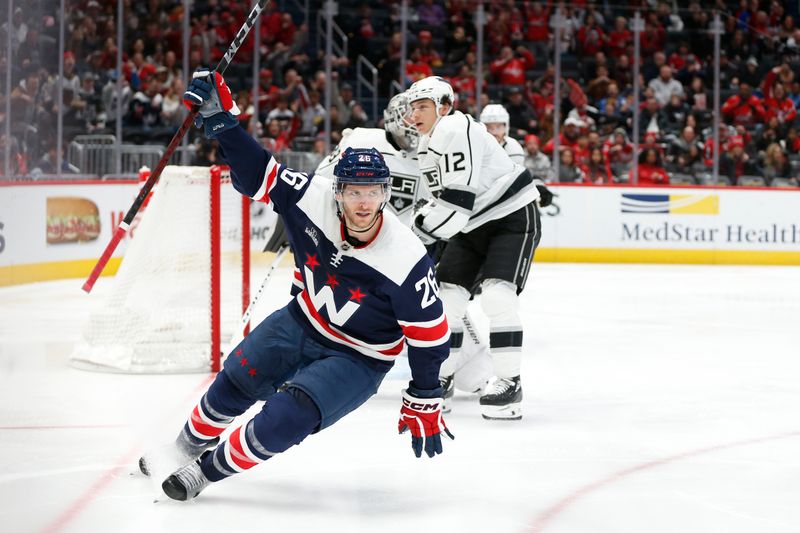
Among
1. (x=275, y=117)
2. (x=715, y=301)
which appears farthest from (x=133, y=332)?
(x=275, y=117)

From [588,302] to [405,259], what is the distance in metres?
5.25

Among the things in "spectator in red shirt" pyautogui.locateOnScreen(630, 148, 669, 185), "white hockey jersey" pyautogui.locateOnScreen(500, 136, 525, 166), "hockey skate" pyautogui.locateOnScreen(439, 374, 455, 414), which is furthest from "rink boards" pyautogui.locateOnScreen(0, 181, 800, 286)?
"hockey skate" pyautogui.locateOnScreen(439, 374, 455, 414)

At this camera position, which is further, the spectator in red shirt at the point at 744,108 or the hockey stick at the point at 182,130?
the spectator in red shirt at the point at 744,108

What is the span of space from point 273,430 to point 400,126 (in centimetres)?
200

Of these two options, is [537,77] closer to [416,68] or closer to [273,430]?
[416,68]

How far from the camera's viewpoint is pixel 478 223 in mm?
4281

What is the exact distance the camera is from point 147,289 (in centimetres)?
530

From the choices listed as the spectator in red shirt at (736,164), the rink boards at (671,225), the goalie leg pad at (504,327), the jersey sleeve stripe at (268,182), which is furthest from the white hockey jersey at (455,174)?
the spectator in red shirt at (736,164)

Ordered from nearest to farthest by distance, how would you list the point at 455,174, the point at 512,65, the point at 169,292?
the point at 455,174 < the point at 169,292 < the point at 512,65

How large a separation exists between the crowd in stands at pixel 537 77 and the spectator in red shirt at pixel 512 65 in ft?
0.04

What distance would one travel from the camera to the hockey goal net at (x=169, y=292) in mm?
5160

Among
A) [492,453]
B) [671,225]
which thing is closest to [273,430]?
[492,453]

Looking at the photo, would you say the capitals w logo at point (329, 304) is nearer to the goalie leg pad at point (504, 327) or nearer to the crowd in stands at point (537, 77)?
the goalie leg pad at point (504, 327)

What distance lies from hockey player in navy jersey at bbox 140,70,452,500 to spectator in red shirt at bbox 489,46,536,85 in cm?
888
